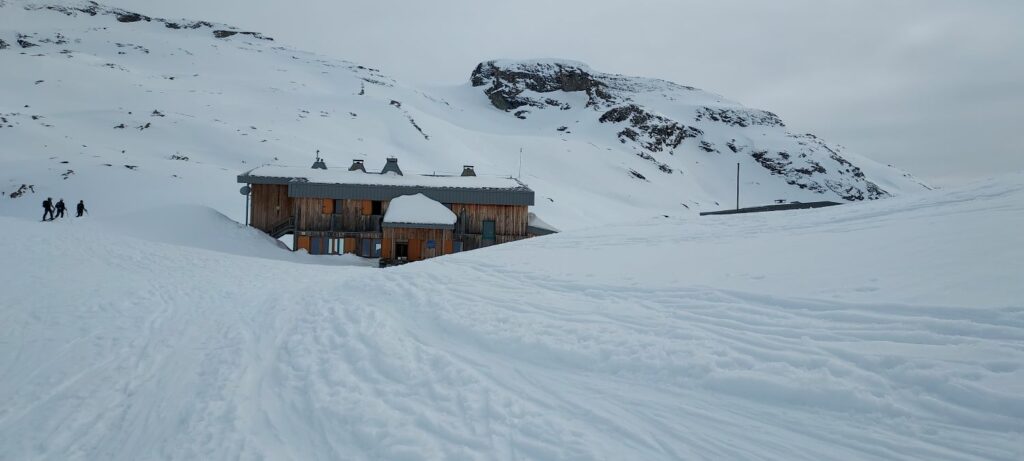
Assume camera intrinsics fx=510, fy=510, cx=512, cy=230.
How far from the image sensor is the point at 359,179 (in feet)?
109

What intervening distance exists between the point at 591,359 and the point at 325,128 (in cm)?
6249

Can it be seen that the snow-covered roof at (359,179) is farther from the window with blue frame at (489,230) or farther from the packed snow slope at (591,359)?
the packed snow slope at (591,359)

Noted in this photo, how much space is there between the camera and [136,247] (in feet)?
73.3

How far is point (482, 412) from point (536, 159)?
74.1 meters

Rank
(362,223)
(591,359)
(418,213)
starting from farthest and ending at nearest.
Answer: (362,223), (418,213), (591,359)

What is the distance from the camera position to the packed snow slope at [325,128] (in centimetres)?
4122

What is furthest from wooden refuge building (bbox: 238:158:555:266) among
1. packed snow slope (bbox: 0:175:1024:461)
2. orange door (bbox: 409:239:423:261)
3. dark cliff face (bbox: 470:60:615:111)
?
dark cliff face (bbox: 470:60:615:111)

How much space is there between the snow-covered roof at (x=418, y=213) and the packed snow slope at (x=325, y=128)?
46.7 ft

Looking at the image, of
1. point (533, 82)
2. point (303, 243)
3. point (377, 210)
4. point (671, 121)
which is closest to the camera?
point (303, 243)

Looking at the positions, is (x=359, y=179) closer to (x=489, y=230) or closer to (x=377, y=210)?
(x=377, y=210)

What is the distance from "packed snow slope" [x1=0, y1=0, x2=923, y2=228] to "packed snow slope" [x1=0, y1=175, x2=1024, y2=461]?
2967 cm

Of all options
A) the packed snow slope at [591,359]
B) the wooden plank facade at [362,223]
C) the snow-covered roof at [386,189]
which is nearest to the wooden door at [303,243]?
the wooden plank facade at [362,223]

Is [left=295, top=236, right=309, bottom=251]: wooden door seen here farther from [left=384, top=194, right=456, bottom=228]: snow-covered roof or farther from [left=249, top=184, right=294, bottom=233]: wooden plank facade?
[left=384, top=194, right=456, bottom=228]: snow-covered roof

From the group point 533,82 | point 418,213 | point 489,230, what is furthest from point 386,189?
point 533,82
